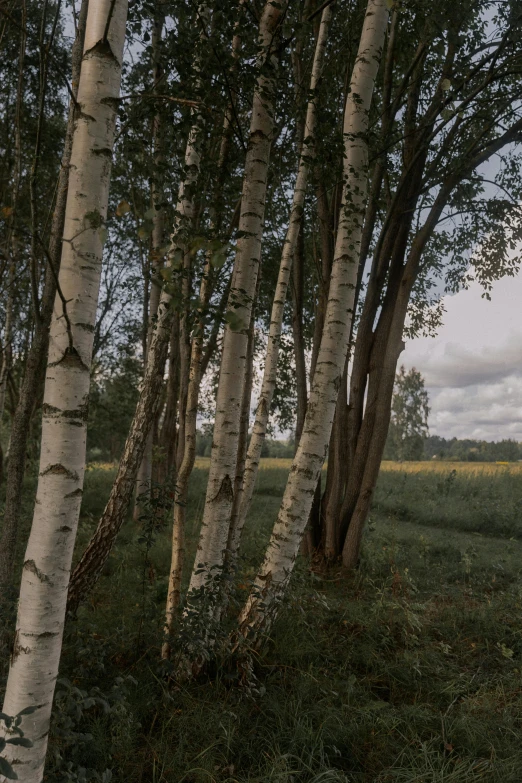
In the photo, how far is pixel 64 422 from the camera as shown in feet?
6.63

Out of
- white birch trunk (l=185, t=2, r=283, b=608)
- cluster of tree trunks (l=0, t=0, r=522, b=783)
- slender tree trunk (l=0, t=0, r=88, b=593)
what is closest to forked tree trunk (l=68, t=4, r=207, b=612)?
cluster of tree trunks (l=0, t=0, r=522, b=783)

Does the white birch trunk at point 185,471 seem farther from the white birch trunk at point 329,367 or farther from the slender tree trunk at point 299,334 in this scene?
the slender tree trunk at point 299,334

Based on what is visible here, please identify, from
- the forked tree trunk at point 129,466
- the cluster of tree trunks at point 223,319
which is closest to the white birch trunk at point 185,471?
the cluster of tree trunks at point 223,319

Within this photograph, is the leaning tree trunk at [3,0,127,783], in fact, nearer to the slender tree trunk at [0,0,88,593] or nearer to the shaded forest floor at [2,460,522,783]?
the shaded forest floor at [2,460,522,783]

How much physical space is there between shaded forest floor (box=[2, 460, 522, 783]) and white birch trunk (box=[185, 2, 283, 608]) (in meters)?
0.50

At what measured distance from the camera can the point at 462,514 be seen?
455 inches

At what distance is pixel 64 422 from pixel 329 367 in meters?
2.25

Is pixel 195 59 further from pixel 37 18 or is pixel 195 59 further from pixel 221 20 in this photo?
pixel 37 18

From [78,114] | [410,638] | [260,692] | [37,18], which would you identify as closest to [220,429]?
[260,692]

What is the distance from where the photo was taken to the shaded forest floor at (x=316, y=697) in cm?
265

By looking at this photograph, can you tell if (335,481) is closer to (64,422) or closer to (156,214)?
(64,422)

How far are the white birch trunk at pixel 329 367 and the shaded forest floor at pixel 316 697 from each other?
44 centimetres

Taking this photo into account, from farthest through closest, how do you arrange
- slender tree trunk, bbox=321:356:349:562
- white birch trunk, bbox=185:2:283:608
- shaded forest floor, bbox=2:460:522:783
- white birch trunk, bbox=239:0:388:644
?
slender tree trunk, bbox=321:356:349:562, white birch trunk, bbox=239:0:388:644, white birch trunk, bbox=185:2:283:608, shaded forest floor, bbox=2:460:522:783

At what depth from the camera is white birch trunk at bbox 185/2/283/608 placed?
3488 mm
